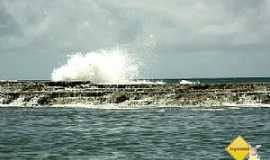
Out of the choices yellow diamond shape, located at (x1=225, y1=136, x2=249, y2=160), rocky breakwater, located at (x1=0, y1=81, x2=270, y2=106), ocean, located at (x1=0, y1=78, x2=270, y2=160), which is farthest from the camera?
rocky breakwater, located at (x1=0, y1=81, x2=270, y2=106)

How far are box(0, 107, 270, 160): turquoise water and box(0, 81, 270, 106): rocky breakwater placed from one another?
647 centimetres

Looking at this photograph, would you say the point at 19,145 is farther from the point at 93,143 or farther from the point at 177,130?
the point at 177,130

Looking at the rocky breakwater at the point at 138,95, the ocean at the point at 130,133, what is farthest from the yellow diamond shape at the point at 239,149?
the rocky breakwater at the point at 138,95

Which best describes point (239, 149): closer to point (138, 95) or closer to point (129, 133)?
point (129, 133)

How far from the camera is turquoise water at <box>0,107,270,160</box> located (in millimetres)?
24688

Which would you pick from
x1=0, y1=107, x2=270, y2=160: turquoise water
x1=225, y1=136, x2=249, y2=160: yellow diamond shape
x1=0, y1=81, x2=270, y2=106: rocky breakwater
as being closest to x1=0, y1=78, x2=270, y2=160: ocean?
x1=0, y1=107, x2=270, y2=160: turquoise water

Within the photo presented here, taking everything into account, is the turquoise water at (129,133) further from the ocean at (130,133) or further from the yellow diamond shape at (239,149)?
the yellow diamond shape at (239,149)

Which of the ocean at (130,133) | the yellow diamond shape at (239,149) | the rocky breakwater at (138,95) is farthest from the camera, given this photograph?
the rocky breakwater at (138,95)

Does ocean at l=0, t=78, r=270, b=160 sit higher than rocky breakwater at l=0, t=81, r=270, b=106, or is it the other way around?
rocky breakwater at l=0, t=81, r=270, b=106

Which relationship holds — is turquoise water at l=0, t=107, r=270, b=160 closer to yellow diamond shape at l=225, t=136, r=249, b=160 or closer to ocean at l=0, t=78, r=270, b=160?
ocean at l=0, t=78, r=270, b=160

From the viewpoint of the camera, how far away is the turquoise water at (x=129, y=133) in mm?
24688

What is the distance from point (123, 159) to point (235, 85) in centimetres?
4154

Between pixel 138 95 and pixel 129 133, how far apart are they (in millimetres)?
25978

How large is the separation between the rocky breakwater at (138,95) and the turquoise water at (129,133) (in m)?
6.47
